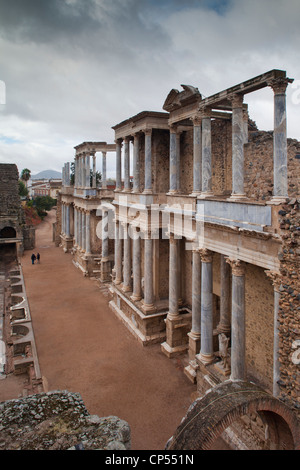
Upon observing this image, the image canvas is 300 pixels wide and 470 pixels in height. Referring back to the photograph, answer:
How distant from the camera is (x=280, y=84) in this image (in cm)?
743

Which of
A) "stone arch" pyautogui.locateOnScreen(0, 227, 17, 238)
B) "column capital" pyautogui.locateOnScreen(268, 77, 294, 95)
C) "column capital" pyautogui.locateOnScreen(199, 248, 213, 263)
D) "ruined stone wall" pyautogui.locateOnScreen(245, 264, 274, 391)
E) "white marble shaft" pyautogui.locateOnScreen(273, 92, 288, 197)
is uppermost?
"column capital" pyautogui.locateOnScreen(268, 77, 294, 95)

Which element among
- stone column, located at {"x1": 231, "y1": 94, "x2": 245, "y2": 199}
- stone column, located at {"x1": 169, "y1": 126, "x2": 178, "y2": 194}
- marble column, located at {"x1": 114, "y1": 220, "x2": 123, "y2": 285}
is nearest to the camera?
stone column, located at {"x1": 231, "y1": 94, "x2": 245, "y2": 199}

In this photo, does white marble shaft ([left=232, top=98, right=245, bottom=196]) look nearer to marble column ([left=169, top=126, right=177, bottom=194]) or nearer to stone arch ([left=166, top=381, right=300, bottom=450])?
marble column ([left=169, top=126, right=177, bottom=194])

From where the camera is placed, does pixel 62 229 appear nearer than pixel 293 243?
No

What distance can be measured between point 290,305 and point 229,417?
8.84ft

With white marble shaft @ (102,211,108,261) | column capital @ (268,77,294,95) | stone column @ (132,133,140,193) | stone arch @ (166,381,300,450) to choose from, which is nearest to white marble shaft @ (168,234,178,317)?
stone column @ (132,133,140,193)

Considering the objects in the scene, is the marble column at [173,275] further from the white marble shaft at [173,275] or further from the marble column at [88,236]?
the marble column at [88,236]

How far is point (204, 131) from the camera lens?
10727 millimetres

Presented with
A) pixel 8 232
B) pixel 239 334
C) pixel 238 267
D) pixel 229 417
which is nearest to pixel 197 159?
pixel 238 267

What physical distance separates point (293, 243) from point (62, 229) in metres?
35.1

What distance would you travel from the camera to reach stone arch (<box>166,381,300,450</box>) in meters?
5.34

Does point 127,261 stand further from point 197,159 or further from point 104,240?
point 104,240
